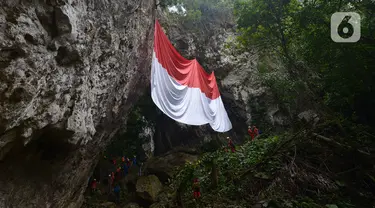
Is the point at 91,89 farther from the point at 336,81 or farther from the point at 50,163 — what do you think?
the point at 336,81

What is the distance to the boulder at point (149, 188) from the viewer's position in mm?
7332

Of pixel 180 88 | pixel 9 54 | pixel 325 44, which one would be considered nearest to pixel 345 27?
pixel 325 44

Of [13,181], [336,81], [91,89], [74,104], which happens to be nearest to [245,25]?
[336,81]

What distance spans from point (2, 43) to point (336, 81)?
6.53 metres

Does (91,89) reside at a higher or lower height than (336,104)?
higher

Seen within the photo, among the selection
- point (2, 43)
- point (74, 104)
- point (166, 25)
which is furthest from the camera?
point (166, 25)

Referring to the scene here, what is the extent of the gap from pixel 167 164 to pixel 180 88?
4229 millimetres

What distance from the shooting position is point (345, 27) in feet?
16.4

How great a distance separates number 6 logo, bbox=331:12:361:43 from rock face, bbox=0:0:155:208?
195 inches

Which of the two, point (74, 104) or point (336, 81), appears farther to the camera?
point (336, 81)

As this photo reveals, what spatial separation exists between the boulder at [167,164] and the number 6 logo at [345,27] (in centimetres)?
681

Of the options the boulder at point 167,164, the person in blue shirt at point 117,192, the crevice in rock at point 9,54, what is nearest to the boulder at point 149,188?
the boulder at point 167,164

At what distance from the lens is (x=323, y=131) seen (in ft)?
16.7

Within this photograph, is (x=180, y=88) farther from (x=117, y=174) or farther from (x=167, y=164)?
(x=117, y=174)
